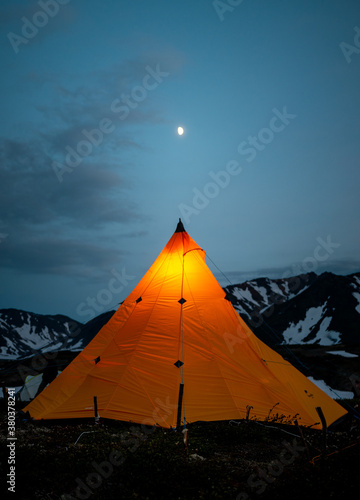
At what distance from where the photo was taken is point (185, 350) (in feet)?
39.0

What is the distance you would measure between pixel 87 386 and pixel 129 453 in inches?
177

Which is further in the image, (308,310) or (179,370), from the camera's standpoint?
(308,310)

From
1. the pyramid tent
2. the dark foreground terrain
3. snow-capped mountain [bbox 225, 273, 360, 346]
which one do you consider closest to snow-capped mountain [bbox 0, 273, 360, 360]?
snow-capped mountain [bbox 225, 273, 360, 346]

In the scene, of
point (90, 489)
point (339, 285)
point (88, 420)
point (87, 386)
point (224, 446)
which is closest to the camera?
point (90, 489)

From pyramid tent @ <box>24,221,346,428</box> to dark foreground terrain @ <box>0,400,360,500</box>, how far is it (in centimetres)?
64

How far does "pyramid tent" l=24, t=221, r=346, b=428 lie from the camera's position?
10.7 m

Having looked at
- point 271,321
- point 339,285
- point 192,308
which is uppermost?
point 192,308

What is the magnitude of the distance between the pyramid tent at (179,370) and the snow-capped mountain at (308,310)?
9135cm

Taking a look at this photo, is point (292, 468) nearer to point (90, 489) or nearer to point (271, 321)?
point (90, 489)

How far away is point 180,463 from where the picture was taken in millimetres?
7348

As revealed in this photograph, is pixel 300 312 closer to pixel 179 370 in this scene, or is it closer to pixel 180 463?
pixel 179 370

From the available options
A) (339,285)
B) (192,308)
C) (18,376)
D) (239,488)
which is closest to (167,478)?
(239,488)

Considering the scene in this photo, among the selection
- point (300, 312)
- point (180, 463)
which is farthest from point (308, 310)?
point (180, 463)

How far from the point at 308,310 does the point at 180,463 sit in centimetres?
15759
